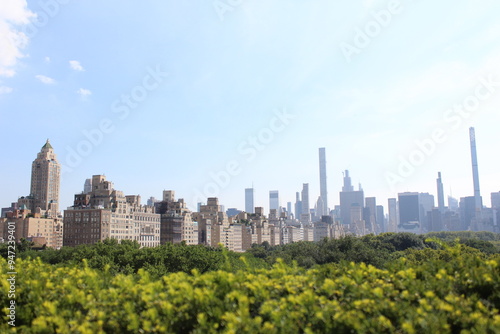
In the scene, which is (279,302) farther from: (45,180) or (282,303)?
(45,180)

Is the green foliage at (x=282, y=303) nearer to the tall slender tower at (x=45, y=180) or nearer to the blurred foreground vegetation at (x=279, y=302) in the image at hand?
the blurred foreground vegetation at (x=279, y=302)

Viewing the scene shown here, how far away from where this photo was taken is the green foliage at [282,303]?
5.27 meters

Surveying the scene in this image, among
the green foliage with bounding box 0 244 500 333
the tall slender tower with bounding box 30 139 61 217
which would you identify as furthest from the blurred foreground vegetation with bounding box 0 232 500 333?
the tall slender tower with bounding box 30 139 61 217

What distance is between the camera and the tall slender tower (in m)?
126

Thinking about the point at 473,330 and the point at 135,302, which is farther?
the point at 135,302

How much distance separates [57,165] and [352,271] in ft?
462

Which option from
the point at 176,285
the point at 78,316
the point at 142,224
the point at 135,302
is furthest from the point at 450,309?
the point at 142,224

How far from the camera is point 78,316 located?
597 cm

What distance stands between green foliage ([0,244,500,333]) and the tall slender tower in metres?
130

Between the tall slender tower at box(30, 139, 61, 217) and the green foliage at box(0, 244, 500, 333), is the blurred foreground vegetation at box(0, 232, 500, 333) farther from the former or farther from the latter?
the tall slender tower at box(30, 139, 61, 217)

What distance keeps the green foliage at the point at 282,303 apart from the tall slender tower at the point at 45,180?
428 ft

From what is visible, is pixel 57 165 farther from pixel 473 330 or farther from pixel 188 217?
pixel 473 330

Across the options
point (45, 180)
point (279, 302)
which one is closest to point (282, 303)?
point (279, 302)

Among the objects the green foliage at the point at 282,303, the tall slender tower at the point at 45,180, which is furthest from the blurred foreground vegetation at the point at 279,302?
the tall slender tower at the point at 45,180
